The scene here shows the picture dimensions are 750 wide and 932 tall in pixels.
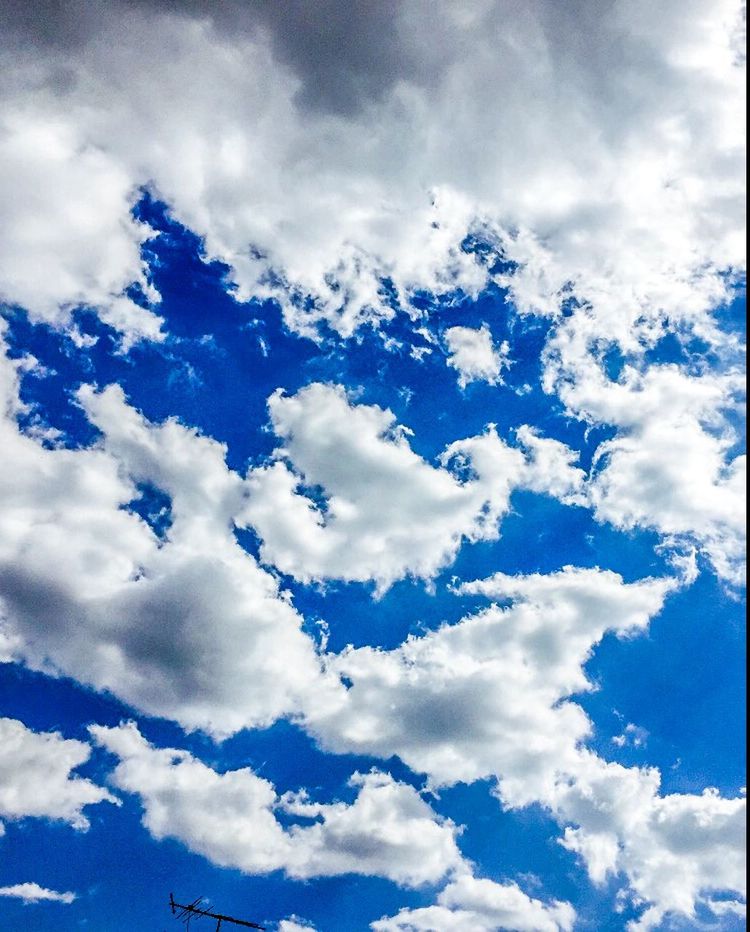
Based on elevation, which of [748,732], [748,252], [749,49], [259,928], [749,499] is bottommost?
[259,928]

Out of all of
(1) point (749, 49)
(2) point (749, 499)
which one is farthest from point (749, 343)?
(1) point (749, 49)

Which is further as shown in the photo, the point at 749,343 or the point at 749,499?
the point at 749,499

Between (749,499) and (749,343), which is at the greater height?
(749,343)

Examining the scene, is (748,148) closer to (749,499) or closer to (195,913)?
(749,499)

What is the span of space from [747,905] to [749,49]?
3348 centimetres

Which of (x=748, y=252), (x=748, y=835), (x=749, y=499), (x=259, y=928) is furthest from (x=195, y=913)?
(x=748, y=252)

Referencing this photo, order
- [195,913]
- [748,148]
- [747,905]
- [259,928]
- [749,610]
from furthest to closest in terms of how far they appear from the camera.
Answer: [195,913], [259,928], [748,148], [749,610], [747,905]

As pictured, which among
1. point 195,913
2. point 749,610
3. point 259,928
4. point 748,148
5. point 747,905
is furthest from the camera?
point 195,913

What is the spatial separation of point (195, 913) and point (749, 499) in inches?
5068

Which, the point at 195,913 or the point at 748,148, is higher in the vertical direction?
the point at 748,148

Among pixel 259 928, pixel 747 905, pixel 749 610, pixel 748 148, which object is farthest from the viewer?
pixel 259 928

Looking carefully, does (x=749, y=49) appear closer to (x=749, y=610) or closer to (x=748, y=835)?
(x=749, y=610)

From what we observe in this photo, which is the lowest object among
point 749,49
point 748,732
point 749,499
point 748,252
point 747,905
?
point 747,905

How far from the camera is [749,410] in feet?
79.4
